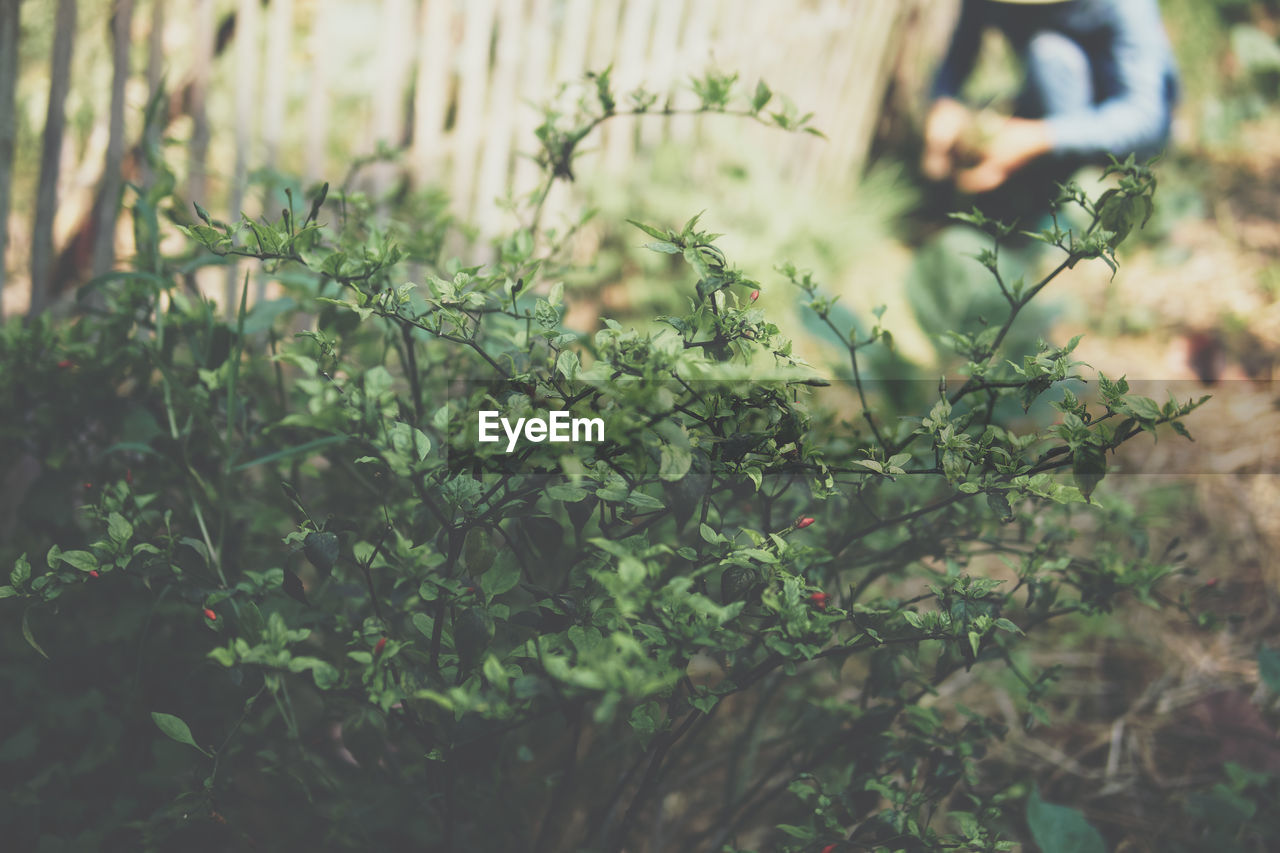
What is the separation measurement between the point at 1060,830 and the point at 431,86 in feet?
6.73

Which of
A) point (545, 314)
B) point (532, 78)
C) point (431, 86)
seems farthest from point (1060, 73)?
point (545, 314)

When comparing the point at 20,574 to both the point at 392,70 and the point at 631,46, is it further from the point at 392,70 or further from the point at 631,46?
the point at 631,46

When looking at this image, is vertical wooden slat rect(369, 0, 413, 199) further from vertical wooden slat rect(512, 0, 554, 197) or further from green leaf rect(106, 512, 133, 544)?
green leaf rect(106, 512, 133, 544)

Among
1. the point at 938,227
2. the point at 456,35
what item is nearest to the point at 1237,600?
the point at 456,35

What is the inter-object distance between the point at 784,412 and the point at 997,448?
0.19 m

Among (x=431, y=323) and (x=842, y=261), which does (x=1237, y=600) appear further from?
(x=431, y=323)

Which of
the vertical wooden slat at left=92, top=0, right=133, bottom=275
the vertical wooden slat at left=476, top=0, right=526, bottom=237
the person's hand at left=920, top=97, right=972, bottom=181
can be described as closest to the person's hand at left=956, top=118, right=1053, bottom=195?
the person's hand at left=920, top=97, right=972, bottom=181

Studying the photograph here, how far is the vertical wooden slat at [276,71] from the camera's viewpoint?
1741 millimetres

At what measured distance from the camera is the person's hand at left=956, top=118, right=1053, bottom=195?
308cm

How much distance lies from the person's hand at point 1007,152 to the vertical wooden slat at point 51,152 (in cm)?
301

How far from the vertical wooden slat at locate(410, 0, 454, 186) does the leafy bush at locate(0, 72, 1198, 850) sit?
1.08m

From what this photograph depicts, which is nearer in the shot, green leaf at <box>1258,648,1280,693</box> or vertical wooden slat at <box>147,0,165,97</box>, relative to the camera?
green leaf at <box>1258,648,1280,693</box>

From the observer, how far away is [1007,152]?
3.23 metres

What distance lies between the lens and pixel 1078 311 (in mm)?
3166
